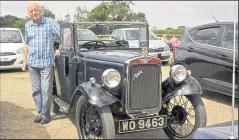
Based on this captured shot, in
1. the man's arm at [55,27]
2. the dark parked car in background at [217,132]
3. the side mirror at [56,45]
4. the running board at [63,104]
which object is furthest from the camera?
the side mirror at [56,45]

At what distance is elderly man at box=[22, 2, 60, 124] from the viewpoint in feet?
17.5

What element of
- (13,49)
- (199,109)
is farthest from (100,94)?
(13,49)

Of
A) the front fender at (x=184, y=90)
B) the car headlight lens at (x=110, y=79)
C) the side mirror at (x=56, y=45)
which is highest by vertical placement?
the side mirror at (x=56, y=45)

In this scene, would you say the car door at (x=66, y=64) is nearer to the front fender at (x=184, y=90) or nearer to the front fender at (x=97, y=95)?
the front fender at (x=97, y=95)

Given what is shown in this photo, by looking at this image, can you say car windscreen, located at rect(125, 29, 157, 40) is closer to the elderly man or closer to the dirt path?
the elderly man

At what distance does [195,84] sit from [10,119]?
3.14 meters

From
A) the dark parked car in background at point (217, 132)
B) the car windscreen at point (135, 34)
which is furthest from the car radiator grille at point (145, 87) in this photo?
the dark parked car in background at point (217, 132)

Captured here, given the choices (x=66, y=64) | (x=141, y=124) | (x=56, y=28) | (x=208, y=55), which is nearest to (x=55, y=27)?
(x=56, y=28)

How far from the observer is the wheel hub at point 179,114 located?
188 inches

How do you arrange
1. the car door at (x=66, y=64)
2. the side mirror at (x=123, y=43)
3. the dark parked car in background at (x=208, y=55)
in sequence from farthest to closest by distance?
Answer: 1. the dark parked car in background at (x=208, y=55)
2. the side mirror at (x=123, y=43)
3. the car door at (x=66, y=64)

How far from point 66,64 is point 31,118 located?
1.17 metres

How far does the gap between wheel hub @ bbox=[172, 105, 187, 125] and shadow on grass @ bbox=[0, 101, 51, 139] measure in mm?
1796

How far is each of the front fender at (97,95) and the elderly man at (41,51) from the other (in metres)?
1.21

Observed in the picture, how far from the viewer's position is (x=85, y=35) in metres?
5.44
